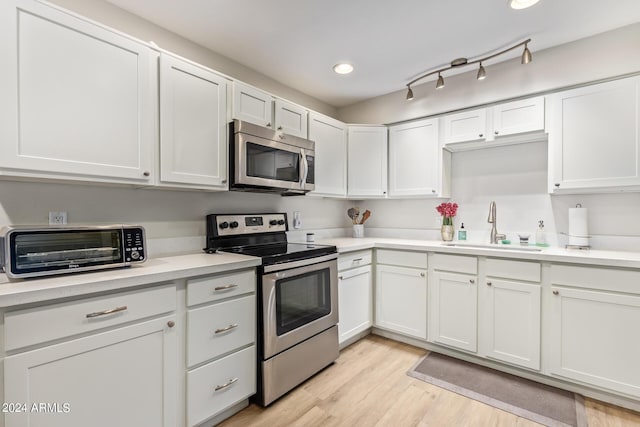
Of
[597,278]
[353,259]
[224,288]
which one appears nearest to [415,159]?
[353,259]

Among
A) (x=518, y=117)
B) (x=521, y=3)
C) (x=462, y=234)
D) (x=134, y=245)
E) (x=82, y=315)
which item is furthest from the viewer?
(x=462, y=234)

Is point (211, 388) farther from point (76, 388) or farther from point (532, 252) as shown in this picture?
point (532, 252)

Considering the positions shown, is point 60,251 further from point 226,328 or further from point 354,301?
point 354,301

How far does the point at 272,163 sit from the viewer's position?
2.31 metres

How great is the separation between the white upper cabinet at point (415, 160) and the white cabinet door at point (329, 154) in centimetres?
55

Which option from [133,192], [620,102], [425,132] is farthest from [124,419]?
[620,102]

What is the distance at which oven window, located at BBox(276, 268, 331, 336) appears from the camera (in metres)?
2.01

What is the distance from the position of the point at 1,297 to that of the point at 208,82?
61.1 inches

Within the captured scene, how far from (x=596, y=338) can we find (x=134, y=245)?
2.89 metres

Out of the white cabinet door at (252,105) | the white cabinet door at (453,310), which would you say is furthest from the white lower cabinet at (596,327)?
the white cabinet door at (252,105)

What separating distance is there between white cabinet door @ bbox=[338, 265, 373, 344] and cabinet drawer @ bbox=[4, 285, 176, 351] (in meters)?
1.48

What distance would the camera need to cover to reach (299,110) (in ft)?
8.71

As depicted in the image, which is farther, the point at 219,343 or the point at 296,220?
the point at 296,220

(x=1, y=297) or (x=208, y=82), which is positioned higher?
(x=208, y=82)
